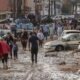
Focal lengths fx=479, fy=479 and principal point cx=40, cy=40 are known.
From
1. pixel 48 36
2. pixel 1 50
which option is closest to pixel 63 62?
pixel 1 50

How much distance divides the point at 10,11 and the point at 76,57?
159ft

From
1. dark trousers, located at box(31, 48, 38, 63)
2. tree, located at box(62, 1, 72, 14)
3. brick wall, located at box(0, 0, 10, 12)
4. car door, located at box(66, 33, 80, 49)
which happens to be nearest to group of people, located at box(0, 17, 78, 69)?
dark trousers, located at box(31, 48, 38, 63)

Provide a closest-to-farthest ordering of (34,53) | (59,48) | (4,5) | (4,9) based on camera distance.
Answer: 1. (34,53)
2. (59,48)
3. (4,9)
4. (4,5)

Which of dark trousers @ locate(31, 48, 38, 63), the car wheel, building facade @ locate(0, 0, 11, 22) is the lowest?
building facade @ locate(0, 0, 11, 22)

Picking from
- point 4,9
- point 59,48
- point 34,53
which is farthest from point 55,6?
point 34,53

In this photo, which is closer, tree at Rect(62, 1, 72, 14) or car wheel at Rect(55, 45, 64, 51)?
car wheel at Rect(55, 45, 64, 51)

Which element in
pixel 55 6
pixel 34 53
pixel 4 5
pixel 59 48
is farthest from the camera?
pixel 55 6

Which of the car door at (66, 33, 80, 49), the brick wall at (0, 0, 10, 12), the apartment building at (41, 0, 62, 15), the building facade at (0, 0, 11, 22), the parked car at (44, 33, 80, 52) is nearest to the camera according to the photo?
the parked car at (44, 33, 80, 52)

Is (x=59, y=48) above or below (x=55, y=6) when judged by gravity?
above

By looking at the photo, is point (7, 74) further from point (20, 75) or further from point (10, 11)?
point (10, 11)

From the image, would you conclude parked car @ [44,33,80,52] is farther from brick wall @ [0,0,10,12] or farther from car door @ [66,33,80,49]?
brick wall @ [0,0,10,12]

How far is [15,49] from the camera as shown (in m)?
26.9

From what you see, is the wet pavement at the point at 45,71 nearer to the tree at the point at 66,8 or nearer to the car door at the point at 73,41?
the car door at the point at 73,41

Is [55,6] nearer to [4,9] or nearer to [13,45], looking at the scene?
[4,9]
